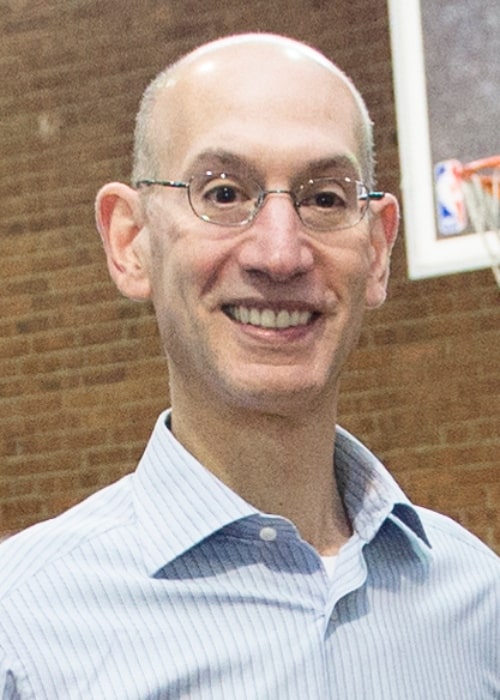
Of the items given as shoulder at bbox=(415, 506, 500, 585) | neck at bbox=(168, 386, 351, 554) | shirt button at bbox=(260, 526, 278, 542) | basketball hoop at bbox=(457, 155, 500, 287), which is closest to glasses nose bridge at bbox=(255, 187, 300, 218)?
neck at bbox=(168, 386, 351, 554)

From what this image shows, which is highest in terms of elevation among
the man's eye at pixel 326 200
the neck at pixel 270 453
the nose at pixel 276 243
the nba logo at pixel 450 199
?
the nba logo at pixel 450 199

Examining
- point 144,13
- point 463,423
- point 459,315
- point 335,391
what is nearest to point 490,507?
point 463,423

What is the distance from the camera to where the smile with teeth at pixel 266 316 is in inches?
46.1

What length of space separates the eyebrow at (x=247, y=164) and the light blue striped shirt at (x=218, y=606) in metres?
0.31

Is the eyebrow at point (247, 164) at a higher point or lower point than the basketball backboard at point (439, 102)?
lower

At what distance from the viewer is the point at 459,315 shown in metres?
3.76

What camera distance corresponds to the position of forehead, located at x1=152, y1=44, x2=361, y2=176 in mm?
1161

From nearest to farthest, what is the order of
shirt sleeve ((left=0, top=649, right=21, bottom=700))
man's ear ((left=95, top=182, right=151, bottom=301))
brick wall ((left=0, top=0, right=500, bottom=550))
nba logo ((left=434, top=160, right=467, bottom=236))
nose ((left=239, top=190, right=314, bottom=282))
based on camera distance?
shirt sleeve ((left=0, top=649, right=21, bottom=700)) < nose ((left=239, top=190, right=314, bottom=282)) < man's ear ((left=95, top=182, right=151, bottom=301)) < nba logo ((left=434, top=160, right=467, bottom=236)) < brick wall ((left=0, top=0, right=500, bottom=550))

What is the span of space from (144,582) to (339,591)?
21 centimetres

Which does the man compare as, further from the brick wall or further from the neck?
the brick wall

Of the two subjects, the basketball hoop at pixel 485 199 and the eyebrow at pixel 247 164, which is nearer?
the eyebrow at pixel 247 164

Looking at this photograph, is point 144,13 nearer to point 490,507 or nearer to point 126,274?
point 490,507

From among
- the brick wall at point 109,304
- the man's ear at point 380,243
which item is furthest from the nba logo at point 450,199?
the man's ear at point 380,243

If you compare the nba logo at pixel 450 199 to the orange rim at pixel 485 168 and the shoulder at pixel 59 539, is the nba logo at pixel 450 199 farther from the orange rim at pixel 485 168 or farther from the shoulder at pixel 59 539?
the shoulder at pixel 59 539
